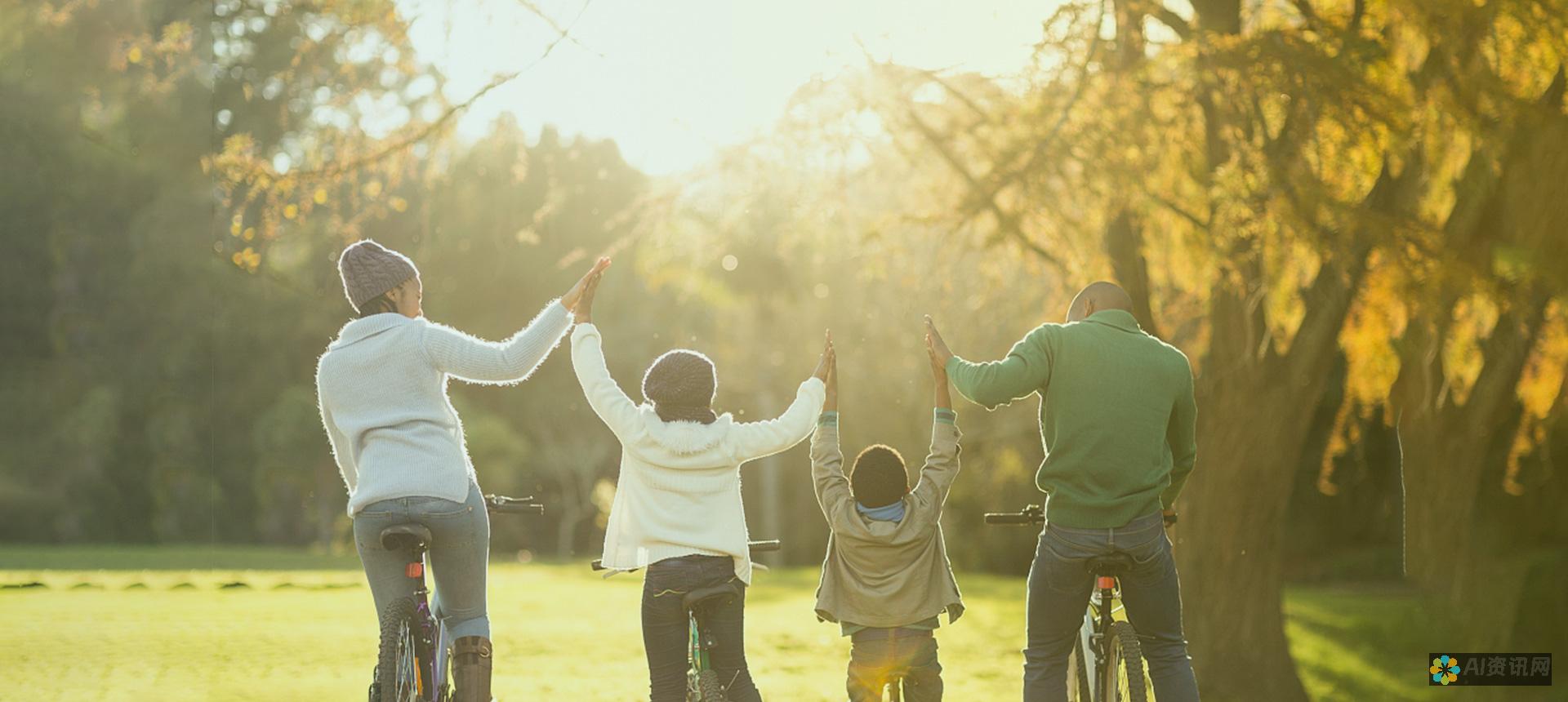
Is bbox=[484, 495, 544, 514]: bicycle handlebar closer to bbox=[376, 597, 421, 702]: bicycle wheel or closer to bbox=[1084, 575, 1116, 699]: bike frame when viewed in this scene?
bbox=[376, 597, 421, 702]: bicycle wheel

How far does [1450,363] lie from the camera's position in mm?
14531

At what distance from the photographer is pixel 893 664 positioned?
6.07 metres

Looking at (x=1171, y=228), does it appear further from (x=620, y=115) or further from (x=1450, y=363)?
(x=1450, y=363)

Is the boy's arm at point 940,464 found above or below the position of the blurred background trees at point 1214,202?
below

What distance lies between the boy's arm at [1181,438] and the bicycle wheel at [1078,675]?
65 cm

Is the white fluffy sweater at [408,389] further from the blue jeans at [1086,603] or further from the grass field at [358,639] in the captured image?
the grass field at [358,639]

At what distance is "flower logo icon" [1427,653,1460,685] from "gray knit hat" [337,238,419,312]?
9.97m

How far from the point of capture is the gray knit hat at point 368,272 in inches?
221

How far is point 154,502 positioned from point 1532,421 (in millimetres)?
30898

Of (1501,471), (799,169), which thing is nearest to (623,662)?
(799,169)

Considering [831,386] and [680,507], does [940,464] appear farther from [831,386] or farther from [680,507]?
[680,507]

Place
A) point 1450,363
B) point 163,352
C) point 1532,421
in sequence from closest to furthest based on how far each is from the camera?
point 1450,363, point 1532,421, point 163,352

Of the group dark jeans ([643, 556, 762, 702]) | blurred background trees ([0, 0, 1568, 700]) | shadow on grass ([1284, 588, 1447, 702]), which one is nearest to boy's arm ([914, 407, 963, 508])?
dark jeans ([643, 556, 762, 702])

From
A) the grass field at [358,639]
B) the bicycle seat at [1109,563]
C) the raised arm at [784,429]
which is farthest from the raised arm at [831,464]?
the grass field at [358,639]
